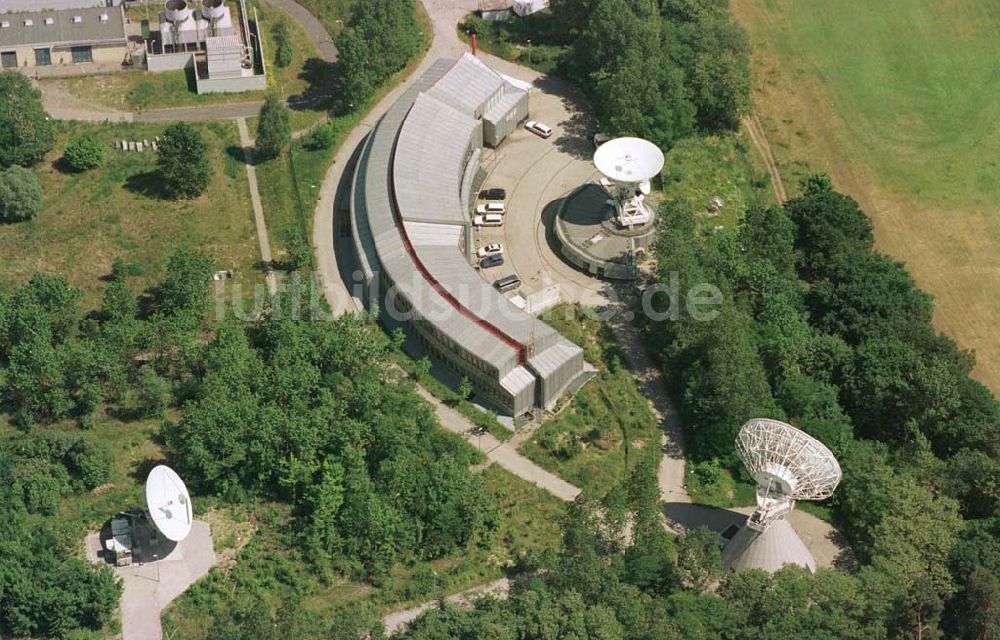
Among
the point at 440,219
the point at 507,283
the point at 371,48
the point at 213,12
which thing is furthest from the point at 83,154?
the point at 507,283

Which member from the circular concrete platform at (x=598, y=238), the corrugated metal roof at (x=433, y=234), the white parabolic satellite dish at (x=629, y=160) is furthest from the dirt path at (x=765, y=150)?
the corrugated metal roof at (x=433, y=234)

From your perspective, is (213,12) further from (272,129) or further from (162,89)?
(272,129)

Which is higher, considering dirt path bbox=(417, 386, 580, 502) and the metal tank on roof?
the metal tank on roof

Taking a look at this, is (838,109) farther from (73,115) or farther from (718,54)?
(73,115)

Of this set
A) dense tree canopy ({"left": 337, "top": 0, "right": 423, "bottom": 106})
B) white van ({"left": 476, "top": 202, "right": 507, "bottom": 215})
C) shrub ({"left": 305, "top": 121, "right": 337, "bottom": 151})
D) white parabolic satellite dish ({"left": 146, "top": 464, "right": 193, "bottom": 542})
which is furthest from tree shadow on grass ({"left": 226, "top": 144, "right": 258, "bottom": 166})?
white parabolic satellite dish ({"left": 146, "top": 464, "right": 193, "bottom": 542})

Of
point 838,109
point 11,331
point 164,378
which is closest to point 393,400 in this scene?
point 164,378

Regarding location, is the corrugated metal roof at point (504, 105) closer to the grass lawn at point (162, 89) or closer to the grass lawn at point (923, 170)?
the grass lawn at point (162, 89)

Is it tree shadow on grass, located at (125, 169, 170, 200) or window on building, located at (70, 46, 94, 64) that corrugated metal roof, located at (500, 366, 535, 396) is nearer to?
tree shadow on grass, located at (125, 169, 170, 200)
